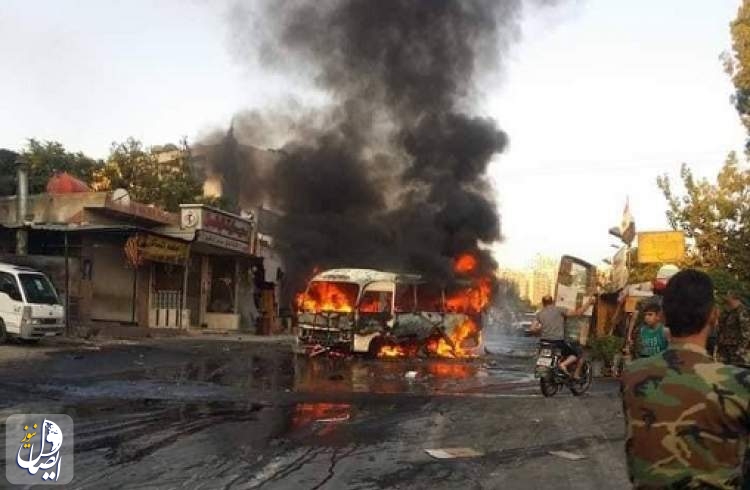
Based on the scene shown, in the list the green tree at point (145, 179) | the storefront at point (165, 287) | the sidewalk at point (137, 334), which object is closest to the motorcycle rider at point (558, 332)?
the sidewalk at point (137, 334)

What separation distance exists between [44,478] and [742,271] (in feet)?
58.7

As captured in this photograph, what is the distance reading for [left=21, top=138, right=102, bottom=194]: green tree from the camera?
34531 millimetres

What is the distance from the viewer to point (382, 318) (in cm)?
1769

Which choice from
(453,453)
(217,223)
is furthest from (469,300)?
(453,453)

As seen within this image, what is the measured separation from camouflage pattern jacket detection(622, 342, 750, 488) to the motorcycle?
851 cm

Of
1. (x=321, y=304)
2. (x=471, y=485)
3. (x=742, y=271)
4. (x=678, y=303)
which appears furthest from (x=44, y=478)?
(x=742, y=271)

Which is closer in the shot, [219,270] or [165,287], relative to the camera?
[165,287]

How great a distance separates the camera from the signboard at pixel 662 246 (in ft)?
49.5

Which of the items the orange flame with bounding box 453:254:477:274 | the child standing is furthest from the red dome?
the child standing

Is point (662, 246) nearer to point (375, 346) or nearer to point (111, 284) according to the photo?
point (375, 346)

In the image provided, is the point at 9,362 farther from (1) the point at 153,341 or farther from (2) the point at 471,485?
(2) the point at 471,485

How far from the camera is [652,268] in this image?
2536cm

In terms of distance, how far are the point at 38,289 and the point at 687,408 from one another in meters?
18.1

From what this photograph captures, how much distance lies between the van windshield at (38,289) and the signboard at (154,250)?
153 inches
